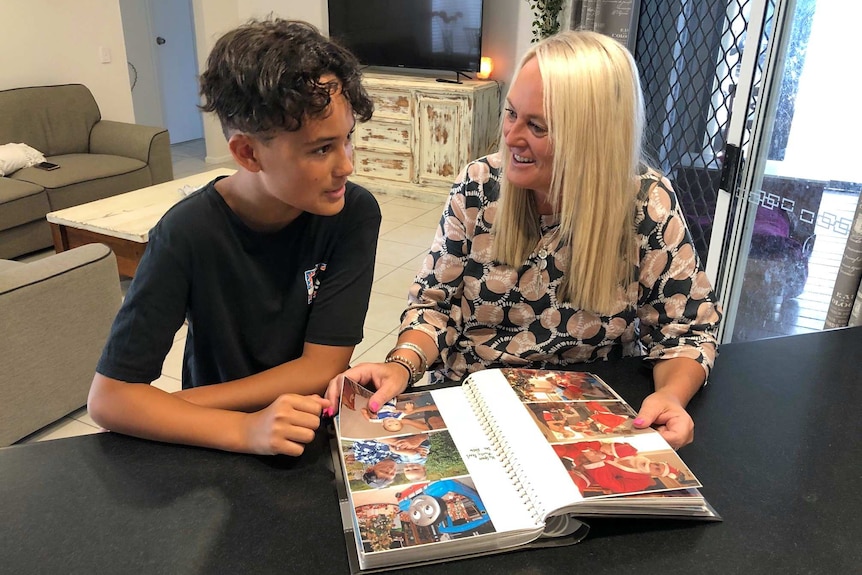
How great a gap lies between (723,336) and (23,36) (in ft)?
14.0

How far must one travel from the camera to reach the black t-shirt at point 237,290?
888 mm

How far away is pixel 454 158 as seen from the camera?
4.59 m

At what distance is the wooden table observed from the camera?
2719 millimetres

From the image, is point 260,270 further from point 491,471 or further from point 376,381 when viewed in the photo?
point 491,471

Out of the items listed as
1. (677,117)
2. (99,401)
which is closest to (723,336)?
(677,117)

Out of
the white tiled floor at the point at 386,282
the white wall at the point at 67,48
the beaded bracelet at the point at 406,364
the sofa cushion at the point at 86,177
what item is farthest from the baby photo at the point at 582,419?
the white wall at the point at 67,48

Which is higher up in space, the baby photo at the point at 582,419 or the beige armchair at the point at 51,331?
the baby photo at the point at 582,419

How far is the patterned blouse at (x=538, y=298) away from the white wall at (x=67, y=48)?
12.9 feet

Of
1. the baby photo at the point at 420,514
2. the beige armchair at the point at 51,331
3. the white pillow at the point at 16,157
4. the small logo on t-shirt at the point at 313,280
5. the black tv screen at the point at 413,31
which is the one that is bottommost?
the beige armchair at the point at 51,331

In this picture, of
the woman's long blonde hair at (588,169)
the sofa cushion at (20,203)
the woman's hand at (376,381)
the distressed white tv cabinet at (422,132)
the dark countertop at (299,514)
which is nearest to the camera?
the dark countertop at (299,514)

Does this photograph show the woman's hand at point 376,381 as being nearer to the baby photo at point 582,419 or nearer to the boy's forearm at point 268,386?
the boy's forearm at point 268,386

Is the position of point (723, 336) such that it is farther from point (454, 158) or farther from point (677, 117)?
point (454, 158)

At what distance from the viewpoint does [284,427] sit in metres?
0.77

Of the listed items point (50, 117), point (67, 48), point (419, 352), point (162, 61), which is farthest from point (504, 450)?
point (162, 61)
